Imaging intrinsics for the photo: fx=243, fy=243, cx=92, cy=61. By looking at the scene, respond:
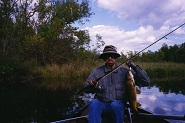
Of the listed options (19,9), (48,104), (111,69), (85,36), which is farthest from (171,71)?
(111,69)

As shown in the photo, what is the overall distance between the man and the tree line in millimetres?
15318

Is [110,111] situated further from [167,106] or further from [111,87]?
[167,106]

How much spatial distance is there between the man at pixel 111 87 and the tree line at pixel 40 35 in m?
15.3

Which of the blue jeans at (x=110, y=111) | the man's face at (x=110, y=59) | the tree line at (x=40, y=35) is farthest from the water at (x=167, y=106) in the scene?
the tree line at (x=40, y=35)

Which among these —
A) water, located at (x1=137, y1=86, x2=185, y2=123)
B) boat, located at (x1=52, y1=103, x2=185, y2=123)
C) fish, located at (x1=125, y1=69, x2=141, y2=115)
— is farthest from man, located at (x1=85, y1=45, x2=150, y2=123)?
water, located at (x1=137, y1=86, x2=185, y2=123)

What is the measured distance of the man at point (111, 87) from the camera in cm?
382

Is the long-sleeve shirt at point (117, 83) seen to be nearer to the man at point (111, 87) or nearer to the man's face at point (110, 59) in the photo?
the man at point (111, 87)

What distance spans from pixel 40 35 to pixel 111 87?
827 inches

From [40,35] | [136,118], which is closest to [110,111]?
[136,118]

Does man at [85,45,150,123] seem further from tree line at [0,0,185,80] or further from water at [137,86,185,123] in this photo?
tree line at [0,0,185,80]

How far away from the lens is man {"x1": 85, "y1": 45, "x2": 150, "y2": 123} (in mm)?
3820

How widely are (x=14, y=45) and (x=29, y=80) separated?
4404mm

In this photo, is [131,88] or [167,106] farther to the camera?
[167,106]

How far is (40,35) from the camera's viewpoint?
24172mm
